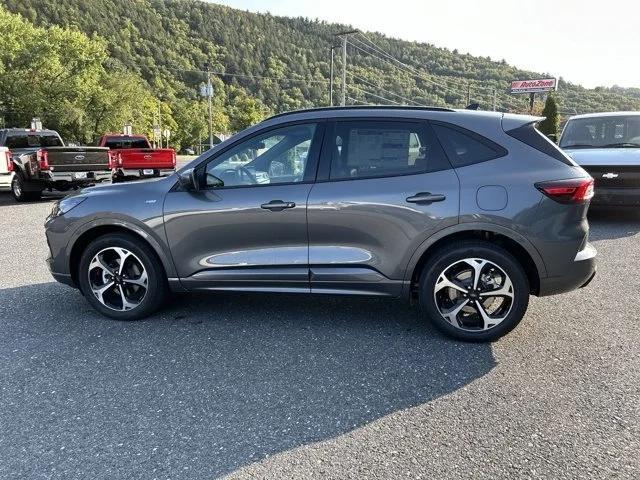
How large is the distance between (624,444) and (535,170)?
6.09ft

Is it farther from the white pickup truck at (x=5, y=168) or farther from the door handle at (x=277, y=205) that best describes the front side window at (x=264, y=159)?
the white pickup truck at (x=5, y=168)

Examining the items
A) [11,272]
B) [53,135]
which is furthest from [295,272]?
[53,135]

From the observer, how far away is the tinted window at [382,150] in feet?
12.2

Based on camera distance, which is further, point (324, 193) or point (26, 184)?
point (26, 184)

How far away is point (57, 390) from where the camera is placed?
3.09m

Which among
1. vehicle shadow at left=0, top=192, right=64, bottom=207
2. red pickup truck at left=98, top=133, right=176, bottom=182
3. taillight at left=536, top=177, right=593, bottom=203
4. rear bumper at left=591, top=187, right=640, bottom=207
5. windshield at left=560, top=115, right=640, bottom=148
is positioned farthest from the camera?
red pickup truck at left=98, top=133, right=176, bottom=182

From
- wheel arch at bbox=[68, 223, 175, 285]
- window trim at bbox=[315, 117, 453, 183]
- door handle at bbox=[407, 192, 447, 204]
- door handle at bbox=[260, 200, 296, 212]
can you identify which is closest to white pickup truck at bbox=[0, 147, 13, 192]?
wheel arch at bbox=[68, 223, 175, 285]

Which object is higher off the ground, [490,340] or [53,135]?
[53,135]

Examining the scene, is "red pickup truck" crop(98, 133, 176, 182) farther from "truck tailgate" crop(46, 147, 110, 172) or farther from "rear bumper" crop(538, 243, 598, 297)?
"rear bumper" crop(538, 243, 598, 297)

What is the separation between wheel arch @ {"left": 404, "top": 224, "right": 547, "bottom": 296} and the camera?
11.8 ft

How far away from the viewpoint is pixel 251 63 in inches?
4092

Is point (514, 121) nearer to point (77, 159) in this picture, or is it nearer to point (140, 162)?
point (77, 159)

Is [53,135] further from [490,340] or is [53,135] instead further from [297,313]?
[490,340]

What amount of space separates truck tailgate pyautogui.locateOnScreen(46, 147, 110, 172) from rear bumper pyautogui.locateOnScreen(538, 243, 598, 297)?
11.4 metres
